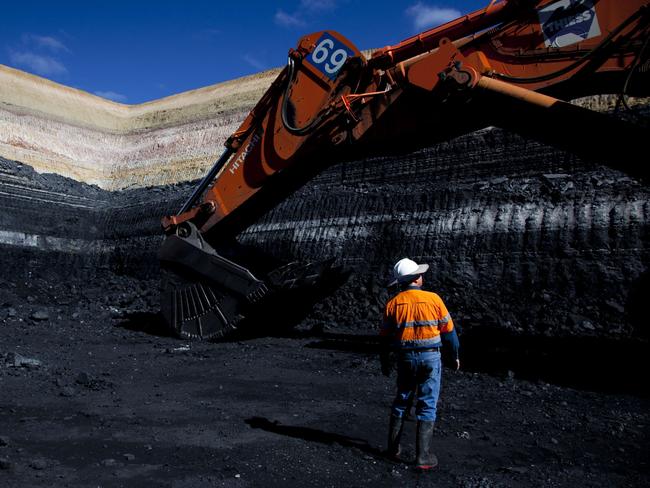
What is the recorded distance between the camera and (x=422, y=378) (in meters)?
3.41

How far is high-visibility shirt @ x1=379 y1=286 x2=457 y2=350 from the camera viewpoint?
3404 mm

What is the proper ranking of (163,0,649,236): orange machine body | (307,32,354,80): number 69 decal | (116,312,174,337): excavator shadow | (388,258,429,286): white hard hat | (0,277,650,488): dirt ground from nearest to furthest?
(0,277,650,488): dirt ground
(388,258,429,286): white hard hat
(163,0,649,236): orange machine body
(307,32,354,80): number 69 decal
(116,312,174,337): excavator shadow

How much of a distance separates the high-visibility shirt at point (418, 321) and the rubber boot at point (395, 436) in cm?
42

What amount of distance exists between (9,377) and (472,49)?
514cm

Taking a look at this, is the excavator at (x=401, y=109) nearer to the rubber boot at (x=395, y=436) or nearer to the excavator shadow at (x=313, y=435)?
the rubber boot at (x=395, y=436)

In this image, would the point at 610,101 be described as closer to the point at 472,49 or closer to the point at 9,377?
the point at 472,49

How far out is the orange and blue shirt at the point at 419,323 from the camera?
3.40 metres

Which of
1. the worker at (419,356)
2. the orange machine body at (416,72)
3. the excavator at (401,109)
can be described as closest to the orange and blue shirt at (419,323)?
the worker at (419,356)

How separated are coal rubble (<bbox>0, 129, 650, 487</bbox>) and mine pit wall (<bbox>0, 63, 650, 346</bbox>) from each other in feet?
0.08

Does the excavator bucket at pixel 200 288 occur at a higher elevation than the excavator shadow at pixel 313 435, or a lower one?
higher

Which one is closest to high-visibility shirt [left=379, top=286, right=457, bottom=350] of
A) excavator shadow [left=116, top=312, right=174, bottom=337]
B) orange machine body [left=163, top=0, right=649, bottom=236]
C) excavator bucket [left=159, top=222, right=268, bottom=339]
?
orange machine body [left=163, top=0, right=649, bottom=236]

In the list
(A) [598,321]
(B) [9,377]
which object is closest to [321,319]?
(A) [598,321]

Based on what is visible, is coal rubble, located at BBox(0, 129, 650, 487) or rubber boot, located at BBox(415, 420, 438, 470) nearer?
rubber boot, located at BBox(415, 420, 438, 470)

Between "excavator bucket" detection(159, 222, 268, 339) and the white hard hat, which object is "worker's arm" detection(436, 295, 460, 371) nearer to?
the white hard hat
